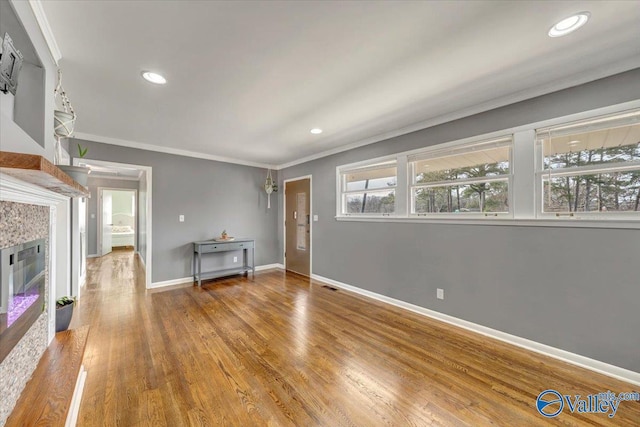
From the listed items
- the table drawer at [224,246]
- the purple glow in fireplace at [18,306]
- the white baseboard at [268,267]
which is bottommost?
the white baseboard at [268,267]

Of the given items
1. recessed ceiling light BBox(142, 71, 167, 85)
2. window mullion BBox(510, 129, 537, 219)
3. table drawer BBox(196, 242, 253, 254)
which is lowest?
table drawer BBox(196, 242, 253, 254)

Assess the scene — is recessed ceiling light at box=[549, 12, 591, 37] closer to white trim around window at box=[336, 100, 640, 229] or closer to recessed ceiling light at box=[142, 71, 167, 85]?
white trim around window at box=[336, 100, 640, 229]

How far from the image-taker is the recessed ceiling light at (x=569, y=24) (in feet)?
4.95

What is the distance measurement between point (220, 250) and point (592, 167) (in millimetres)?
5038

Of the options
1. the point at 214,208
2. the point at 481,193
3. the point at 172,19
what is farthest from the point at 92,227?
the point at 481,193

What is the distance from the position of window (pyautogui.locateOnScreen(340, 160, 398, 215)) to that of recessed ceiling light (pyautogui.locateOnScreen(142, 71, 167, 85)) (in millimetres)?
2837

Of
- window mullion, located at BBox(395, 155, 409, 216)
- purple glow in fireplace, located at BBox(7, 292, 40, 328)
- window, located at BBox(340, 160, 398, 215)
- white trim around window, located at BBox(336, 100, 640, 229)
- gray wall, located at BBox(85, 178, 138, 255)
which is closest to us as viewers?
purple glow in fireplace, located at BBox(7, 292, 40, 328)

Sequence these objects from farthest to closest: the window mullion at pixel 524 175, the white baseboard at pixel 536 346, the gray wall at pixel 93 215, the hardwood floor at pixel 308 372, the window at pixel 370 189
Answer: the gray wall at pixel 93 215
the window at pixel 370 189
the window mullion at pixel 524 175
the white baseboard at pixel 536 346
the hardwood floor at pixel 308 372

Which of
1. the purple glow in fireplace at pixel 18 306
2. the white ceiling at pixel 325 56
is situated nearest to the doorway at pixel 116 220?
the white ceiling at pixel 325 56

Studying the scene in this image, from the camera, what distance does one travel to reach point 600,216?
2.10 metres

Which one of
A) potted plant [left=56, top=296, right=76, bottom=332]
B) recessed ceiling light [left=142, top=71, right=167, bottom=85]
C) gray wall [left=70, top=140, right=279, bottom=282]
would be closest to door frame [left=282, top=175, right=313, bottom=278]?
gray wall [left=70, top=140, right=279, bottom=282]

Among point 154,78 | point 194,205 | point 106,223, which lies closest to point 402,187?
point 154,78

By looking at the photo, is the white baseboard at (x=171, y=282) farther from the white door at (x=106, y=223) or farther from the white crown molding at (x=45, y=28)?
the white door at (x=106, y=223)

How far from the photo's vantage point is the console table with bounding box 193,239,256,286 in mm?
4484
